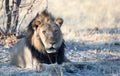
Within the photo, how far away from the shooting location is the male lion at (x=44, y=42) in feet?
25.9

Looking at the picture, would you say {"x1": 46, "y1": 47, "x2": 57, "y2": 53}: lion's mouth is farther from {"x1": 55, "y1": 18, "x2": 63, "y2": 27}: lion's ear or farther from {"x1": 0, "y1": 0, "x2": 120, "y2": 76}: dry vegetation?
{"x1": 55, "y1": 18, "x2": 63, "y2": 27}: lion's ear

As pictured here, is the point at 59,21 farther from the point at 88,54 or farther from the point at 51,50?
the point at 88,54

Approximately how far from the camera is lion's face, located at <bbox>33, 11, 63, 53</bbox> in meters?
7.84

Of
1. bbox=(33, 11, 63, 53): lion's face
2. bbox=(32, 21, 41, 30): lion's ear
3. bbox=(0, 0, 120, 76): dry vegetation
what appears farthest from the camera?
bbox=(0, 0, 120, 76): dry vegetation

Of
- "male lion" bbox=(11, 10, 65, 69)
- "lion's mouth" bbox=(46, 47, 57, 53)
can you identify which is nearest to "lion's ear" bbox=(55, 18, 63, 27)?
"male lion" bbox=(11, 10, 65, 69)

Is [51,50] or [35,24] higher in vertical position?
[35,24]

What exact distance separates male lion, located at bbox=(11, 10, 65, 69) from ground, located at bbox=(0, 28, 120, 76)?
0.86 ft

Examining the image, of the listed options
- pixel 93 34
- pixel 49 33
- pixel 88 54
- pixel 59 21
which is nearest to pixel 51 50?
pixel 49 33

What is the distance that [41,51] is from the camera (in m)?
8.13

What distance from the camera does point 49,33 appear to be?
26.2 ft

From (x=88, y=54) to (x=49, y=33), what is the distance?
1991mm

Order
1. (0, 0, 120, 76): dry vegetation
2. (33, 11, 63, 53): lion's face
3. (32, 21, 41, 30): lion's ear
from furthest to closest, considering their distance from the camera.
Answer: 1. (0, 0, 120, 76): dry vegetation
2. (32, 21, 41, 30): lion's ear
3. (33, 11, 63, 53): lion's face

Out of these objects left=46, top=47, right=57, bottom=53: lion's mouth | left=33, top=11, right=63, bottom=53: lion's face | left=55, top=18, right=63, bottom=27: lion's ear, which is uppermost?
left=55, top=18, right=63, bottom=27: lion's ear

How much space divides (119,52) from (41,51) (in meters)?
2.40
